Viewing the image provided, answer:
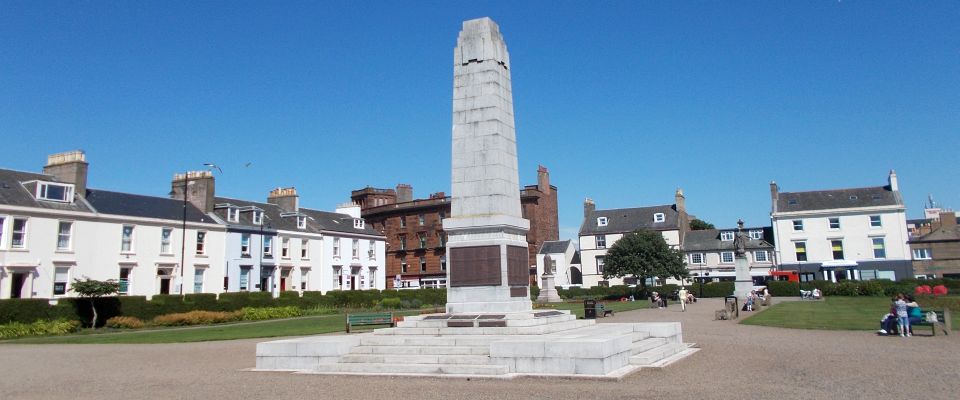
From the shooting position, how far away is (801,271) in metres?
64.2

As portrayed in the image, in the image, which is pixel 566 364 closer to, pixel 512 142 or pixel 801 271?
pixel 512 142

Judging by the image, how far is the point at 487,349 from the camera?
47.9 feet

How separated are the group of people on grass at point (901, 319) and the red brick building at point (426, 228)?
1931 inches

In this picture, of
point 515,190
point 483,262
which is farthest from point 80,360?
point 515,190

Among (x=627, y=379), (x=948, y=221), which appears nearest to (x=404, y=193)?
(x=948, y=221)

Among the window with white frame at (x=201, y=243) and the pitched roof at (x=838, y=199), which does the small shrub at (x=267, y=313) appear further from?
the pitched roof at (x=838, y=199)

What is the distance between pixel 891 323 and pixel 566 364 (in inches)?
530

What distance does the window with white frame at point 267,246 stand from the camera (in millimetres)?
51344

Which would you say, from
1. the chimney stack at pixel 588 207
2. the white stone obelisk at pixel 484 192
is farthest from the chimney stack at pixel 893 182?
the white stone obelisk at pixel 484 192

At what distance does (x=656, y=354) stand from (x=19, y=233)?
121ft

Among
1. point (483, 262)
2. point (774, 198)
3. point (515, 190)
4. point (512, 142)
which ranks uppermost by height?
point (774, 198)

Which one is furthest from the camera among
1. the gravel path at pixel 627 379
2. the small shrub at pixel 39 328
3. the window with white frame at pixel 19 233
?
the window with white frame at pixel 19 233

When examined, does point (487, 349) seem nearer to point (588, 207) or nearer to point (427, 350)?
point (427, 350)

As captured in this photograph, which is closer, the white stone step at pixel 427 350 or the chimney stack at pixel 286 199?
the white stone step at pixel 427 350
